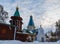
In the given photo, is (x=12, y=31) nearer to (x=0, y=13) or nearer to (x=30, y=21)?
(x=0, y=13)

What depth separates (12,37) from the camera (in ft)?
64.0

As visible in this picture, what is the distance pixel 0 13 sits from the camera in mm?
22641

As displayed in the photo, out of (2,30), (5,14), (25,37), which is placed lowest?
(25,37)

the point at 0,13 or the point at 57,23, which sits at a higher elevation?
the point at 0,13

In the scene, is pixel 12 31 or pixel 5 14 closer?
pixel 12 31

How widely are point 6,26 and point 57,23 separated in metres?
14.1

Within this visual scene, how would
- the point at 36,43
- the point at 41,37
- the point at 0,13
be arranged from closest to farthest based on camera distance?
the point at 36,43 < the point at 41,37 < the point at 0,13

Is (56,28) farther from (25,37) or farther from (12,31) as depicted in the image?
(12,31)

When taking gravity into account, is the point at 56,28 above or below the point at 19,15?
below

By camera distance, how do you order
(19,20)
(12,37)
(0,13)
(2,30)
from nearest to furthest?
(2,30)
(12,37)
(0,13)
(19,20)

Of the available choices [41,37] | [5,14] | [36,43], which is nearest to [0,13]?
[5,14]

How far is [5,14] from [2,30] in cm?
657

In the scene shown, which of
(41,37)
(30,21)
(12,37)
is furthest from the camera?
(30,21)

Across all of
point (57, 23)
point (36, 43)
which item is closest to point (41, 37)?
point (36, 43)
